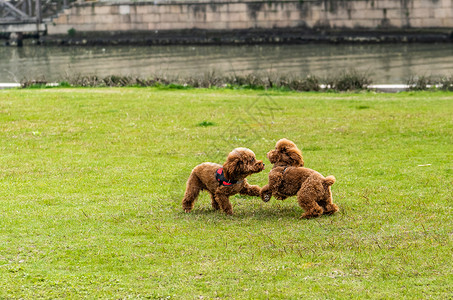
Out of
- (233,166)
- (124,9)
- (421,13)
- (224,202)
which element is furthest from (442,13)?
(233,166)

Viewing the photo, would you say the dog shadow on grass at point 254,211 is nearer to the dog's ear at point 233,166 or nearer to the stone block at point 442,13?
the dog's ear at point 233,166

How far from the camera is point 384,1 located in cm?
4391

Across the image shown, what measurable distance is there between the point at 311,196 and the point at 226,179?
0.97 m

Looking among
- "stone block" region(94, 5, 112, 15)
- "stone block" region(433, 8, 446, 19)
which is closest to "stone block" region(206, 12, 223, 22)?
"stone block" region(94, 5, 112, 15)

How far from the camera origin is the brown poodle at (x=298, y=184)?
7.11m

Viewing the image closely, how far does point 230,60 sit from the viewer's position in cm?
3728

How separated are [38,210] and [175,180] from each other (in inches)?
83.3

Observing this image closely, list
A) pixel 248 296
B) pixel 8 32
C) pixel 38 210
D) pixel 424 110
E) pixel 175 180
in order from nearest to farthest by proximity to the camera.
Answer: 1. pixel 248 296
2. pixel 38 210
3. pixel 175 180
4. pixel 424 110
5. pixel 8 32

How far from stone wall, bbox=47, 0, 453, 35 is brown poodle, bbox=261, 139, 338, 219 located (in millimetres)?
38618

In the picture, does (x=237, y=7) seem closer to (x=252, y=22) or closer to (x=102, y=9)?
(x=252, y=22)

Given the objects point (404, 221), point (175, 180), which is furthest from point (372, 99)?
point (404, 221)

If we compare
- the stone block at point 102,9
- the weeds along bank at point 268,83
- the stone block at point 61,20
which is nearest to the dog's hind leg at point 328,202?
the weeds along bank at point 268,83

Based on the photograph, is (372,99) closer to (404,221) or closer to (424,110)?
(424,110)

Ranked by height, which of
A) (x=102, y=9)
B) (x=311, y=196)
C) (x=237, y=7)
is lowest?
(x=311, y=196)
